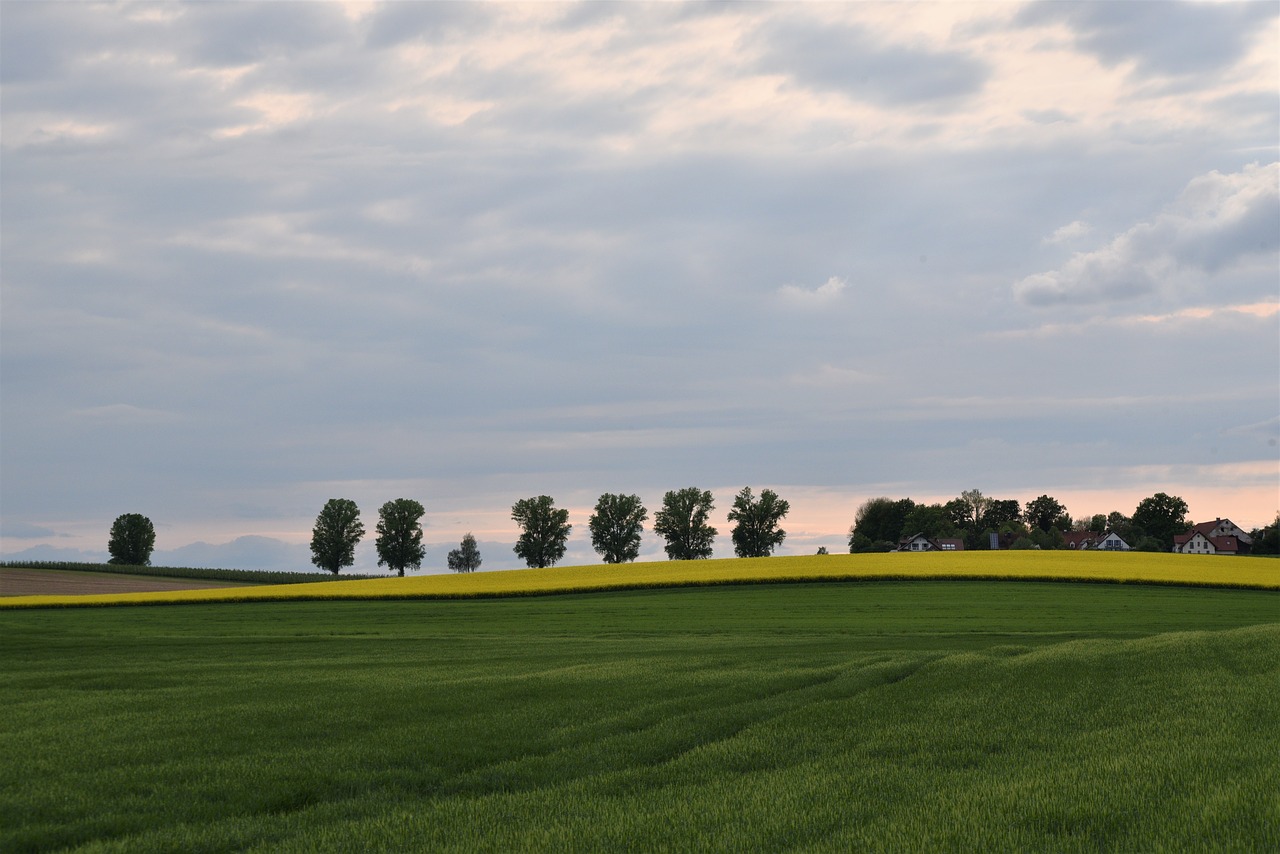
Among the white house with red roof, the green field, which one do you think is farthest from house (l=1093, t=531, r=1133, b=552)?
the green field


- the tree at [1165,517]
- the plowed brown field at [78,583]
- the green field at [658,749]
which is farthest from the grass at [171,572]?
the tree at [1165,517]

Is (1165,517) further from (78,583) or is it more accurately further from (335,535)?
(78,583)

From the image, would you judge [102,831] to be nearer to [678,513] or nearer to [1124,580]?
[1124,580]

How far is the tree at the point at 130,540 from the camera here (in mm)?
162000

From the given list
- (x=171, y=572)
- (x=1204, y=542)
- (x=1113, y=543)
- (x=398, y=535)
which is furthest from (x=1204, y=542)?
(x=171, y=572)

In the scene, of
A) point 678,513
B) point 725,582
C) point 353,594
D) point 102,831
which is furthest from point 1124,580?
point 678,513

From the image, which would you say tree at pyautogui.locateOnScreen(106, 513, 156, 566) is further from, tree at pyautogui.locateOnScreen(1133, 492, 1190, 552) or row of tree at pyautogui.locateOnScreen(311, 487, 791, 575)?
tree at pyautogui.locateOnScreen(1133, 492, 1190, 552)

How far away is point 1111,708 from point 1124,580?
49.1 meters

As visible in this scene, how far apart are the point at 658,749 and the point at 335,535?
14857 cm

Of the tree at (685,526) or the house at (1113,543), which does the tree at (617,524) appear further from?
the house at (1113,543)

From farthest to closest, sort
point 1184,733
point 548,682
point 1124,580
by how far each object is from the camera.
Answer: point 1124,580 < point 548,682 < point 1184,733

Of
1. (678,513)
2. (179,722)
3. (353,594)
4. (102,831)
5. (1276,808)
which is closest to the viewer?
(1276,808)

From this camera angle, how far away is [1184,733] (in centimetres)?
1358

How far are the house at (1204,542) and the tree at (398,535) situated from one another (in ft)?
470
